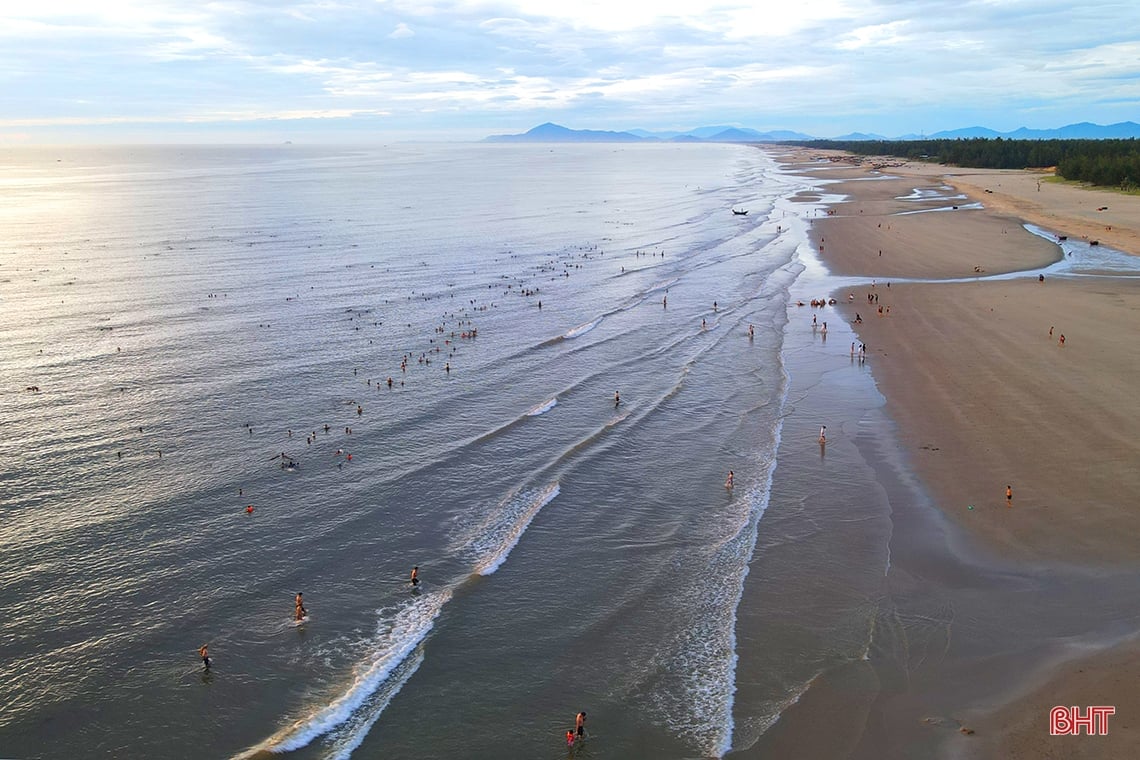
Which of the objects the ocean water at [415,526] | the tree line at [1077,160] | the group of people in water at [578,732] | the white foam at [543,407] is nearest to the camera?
the group of people in water at [578,732]

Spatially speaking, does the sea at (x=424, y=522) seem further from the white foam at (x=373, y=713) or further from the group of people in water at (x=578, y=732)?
Result: the group of people in water at (x=578, y=732)

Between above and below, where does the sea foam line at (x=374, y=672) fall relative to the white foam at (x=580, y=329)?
below

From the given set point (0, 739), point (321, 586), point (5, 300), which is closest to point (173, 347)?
point (5, 300)

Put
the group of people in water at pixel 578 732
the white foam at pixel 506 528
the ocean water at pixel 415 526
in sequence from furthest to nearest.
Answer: the white foam at pixel 506 528 → the ocean water at pixel 415 526 → the group of people in water at pixel 578 732

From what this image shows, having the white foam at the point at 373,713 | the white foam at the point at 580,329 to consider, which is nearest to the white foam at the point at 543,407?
the white foam at the point at 580,329

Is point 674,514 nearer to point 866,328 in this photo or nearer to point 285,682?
point 285,682

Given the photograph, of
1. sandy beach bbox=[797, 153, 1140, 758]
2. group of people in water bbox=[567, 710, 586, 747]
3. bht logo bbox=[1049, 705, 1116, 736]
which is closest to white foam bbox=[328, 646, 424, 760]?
group of people in water bbox=[567, 710, 586, 747]

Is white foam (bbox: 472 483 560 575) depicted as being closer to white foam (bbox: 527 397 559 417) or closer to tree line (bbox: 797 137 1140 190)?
white foam (bbox: 527 397 559 417)

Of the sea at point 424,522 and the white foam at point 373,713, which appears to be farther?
the sea at point 424,522

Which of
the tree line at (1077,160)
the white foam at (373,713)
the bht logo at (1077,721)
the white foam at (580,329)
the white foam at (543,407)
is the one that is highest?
the tree line at (1077,160)
